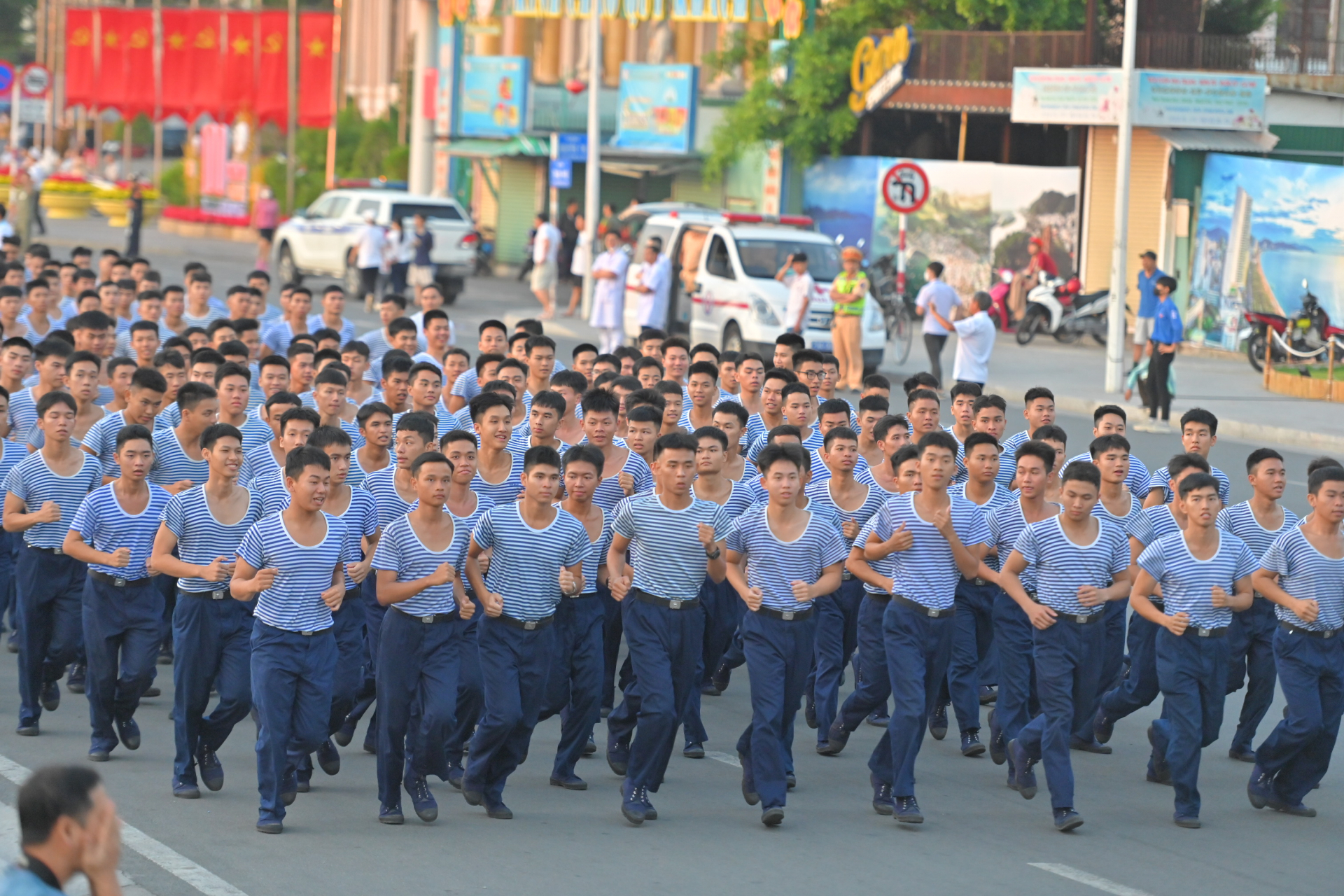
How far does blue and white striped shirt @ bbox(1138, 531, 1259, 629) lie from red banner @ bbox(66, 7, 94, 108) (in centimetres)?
5090

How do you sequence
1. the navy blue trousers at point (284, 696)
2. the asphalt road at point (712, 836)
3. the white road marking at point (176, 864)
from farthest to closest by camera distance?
the navy blue trousers at point (284, 696) < the asphalt road at point (712, 836) < the white road marking at point (176, 864)

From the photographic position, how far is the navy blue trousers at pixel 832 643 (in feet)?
31.3

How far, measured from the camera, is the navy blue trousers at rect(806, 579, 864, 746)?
31.3 feet

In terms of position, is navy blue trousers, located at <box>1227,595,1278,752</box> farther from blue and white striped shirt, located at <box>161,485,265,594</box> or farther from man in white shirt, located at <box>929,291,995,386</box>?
man in white shirt, located at <box>929,291,995,386</box>

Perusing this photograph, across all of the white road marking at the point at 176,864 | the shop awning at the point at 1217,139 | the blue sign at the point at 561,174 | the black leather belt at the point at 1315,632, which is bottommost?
the white road marking at the point at 176,864

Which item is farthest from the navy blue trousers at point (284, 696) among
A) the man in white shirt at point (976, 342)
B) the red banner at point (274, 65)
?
the red banner at point (274, 65)

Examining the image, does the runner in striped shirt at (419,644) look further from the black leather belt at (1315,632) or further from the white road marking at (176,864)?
the black leather belt at (1315,632)

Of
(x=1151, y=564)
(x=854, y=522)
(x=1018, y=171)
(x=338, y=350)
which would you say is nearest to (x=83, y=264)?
(x=338, y=350)

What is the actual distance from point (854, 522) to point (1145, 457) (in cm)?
971

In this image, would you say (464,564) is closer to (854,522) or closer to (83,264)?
(854,522)

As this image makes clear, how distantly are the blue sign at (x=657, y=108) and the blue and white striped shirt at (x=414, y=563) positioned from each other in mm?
30852

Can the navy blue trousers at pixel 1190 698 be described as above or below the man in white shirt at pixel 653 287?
below

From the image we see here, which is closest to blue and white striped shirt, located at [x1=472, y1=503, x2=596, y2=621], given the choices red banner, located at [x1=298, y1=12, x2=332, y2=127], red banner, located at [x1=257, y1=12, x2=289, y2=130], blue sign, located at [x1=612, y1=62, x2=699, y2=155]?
blue sign, located at [x1=612, y1=62, x2=699, y2=155]

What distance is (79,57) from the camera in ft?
179
